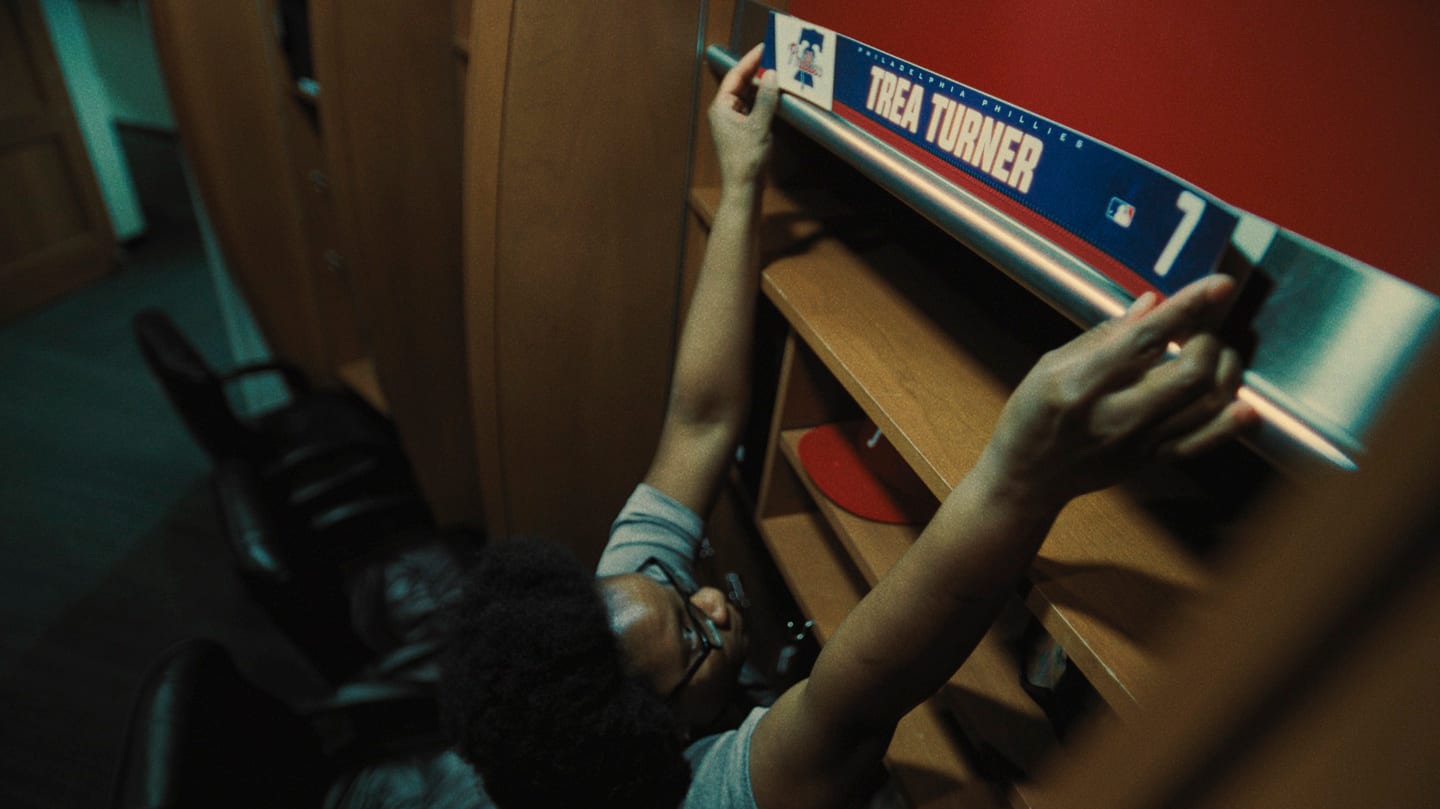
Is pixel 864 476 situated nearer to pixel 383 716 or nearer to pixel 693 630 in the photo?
pixel 693 630

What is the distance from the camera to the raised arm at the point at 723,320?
3.71 ft

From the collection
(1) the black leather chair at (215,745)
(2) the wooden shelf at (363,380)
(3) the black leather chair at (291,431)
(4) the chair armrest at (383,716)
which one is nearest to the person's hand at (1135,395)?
(1) the black leather chair at (215,745)

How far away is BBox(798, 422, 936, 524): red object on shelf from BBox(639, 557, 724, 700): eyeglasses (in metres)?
0.30

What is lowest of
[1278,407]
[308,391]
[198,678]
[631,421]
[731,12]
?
[308,391]

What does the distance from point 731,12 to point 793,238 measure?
442mm

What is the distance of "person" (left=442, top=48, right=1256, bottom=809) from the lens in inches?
18.6

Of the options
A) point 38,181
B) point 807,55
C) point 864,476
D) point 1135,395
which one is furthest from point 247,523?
point 38,181

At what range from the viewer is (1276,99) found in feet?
1.87

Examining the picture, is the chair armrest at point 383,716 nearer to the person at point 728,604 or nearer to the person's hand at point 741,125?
the person at point 728,604

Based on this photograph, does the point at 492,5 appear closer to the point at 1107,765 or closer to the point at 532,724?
the point at 532,724

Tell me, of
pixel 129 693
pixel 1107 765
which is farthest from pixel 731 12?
pixel 129 693

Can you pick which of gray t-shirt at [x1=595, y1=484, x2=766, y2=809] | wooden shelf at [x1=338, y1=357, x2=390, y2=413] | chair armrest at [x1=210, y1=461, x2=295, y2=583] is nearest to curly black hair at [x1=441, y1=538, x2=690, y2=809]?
gray t-shirt at [x1=595, y1=484, x2=766, y2=809]

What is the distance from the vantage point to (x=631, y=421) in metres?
1.71

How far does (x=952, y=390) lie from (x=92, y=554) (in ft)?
11.4
